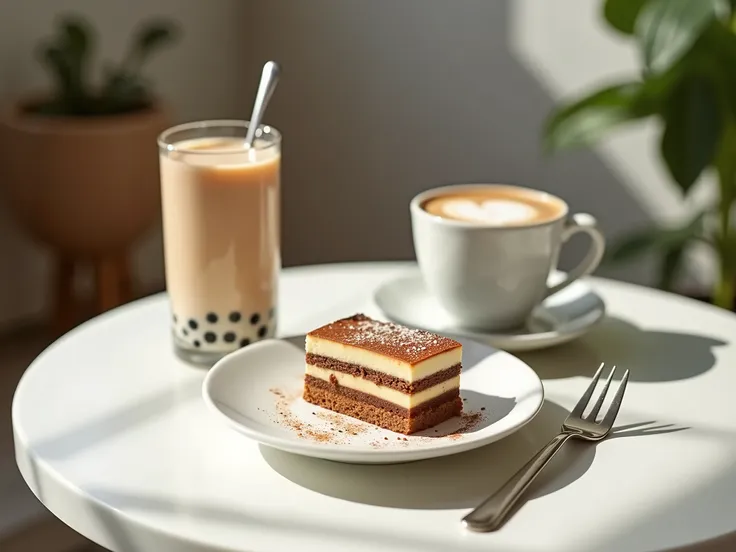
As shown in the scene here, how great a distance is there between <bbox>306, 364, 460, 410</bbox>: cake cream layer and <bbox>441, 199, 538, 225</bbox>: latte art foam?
0.95 feet

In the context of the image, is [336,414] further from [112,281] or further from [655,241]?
[112,281]

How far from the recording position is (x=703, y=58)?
1835 millimetres

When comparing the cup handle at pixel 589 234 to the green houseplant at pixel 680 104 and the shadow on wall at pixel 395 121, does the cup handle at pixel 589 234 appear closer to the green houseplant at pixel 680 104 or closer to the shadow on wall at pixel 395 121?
the green houseplant at pixel 680 104

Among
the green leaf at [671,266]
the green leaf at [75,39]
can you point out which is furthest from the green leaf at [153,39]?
the green leaf at [671,266]

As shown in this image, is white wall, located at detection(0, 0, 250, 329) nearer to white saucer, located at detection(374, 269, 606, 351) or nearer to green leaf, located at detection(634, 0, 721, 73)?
green leaf, located at detection(634, 0, 721, 73)

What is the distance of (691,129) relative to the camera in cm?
180

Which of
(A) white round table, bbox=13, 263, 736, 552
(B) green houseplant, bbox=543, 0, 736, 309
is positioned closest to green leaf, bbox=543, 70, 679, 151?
(B) green houseplant, bbox=543, 0, 736, 309

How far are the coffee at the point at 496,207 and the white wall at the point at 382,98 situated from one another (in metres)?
1.46

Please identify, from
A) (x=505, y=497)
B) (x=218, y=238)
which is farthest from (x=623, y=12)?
(x=505, y=497)

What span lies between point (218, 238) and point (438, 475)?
0.36m

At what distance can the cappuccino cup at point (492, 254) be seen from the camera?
109cm

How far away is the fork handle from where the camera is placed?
2.47 ft

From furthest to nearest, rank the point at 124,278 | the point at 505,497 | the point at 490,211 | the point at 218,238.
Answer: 1. the point at 124,278
2. the point at 490,211
3. the point at 218,238
4. the point at 505,497

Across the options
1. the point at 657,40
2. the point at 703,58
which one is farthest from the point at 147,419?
the point at 703,58
